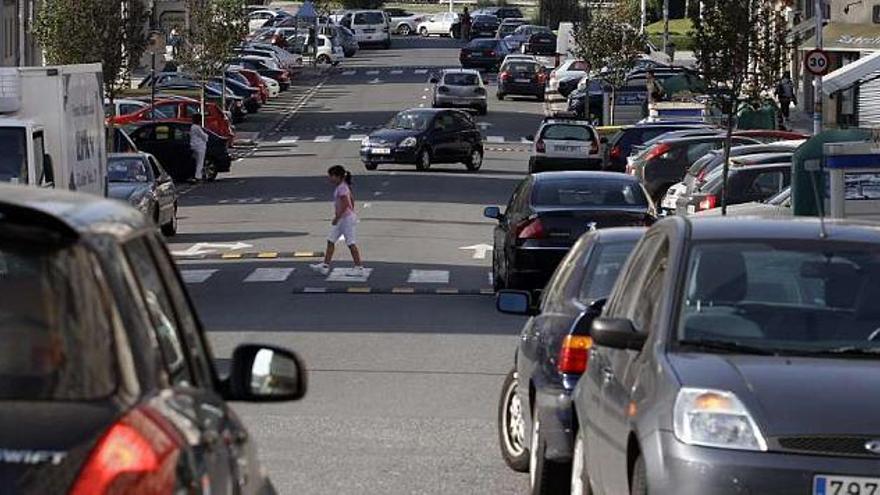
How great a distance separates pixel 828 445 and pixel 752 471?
299mm

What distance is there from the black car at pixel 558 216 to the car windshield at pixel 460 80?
41278 mm

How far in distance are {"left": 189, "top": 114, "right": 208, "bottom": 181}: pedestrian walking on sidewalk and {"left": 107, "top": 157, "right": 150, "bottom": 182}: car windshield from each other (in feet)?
36.8

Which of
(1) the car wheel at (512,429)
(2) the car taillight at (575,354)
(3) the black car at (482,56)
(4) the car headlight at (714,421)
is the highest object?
(4) the car headlight at (714,421)

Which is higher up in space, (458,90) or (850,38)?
(850,38)

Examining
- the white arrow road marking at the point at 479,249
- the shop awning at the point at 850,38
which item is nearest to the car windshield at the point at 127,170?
the white arrow road marking at the point at 479,249

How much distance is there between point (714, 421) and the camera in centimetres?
756

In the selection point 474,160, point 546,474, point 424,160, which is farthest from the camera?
point 474,160

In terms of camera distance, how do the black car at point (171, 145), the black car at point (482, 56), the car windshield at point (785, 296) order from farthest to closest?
the black car at point (482, 56)
the black car at point (171, 145)
the car windshield at point (785, 296)

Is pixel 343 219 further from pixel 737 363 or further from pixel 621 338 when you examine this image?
pixel 737 363

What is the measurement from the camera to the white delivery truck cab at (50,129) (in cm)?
2302

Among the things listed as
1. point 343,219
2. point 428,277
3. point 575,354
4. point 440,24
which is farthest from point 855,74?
point 440,24

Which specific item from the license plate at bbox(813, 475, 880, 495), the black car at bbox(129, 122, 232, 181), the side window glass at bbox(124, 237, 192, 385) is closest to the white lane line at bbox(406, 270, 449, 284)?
the black car at bbox(129, 122, 232, 181)

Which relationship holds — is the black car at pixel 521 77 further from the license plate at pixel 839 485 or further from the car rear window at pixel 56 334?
the car rear window at pixel 56 334

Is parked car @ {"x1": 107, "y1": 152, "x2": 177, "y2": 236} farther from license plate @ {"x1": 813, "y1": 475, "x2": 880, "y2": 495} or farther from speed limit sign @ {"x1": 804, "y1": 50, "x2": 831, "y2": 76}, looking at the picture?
license plate @ {"x1": 813, "y1": 475, "x2": 880, "y2": 495}
